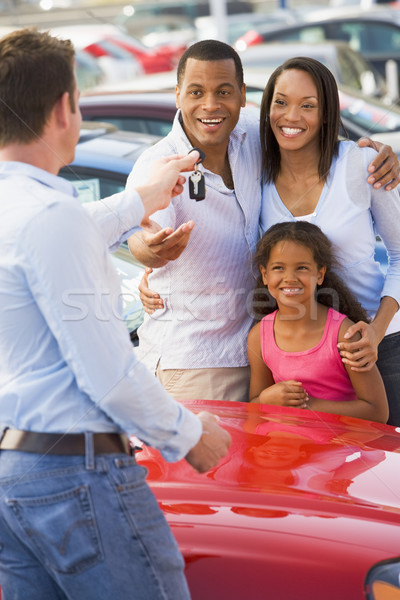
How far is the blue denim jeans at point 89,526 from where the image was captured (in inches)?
67.1

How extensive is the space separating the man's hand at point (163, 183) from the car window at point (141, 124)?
3.85 meters

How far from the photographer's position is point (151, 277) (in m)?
3.27

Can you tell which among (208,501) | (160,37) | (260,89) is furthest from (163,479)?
(160,37)

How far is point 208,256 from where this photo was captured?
3193 millimetres

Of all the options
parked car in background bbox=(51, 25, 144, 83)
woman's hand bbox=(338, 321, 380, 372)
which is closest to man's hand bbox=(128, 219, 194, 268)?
woman's hand bbox=(338, 321, 380, 372)

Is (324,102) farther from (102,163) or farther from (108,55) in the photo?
(108,55)

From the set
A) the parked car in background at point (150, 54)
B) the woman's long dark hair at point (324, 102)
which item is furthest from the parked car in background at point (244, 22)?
the woman's long dark hair at point (324, 102)

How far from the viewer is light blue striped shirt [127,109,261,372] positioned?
318cm

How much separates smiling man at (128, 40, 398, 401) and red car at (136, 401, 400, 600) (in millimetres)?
726

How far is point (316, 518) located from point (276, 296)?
1233 millimetres

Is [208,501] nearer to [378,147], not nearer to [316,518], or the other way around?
[316,518]

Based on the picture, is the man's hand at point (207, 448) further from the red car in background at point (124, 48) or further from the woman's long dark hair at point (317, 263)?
the red car in background at point (124, 48)

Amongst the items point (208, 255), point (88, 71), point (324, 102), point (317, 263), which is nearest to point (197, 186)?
point (208, 255)

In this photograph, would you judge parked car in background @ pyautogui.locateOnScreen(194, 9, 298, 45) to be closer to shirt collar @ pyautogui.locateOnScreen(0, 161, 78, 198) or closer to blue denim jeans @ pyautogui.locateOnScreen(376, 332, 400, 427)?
blue denim jeans @ pyautogui.locateOnScreen(376, 332, 400, 427)
